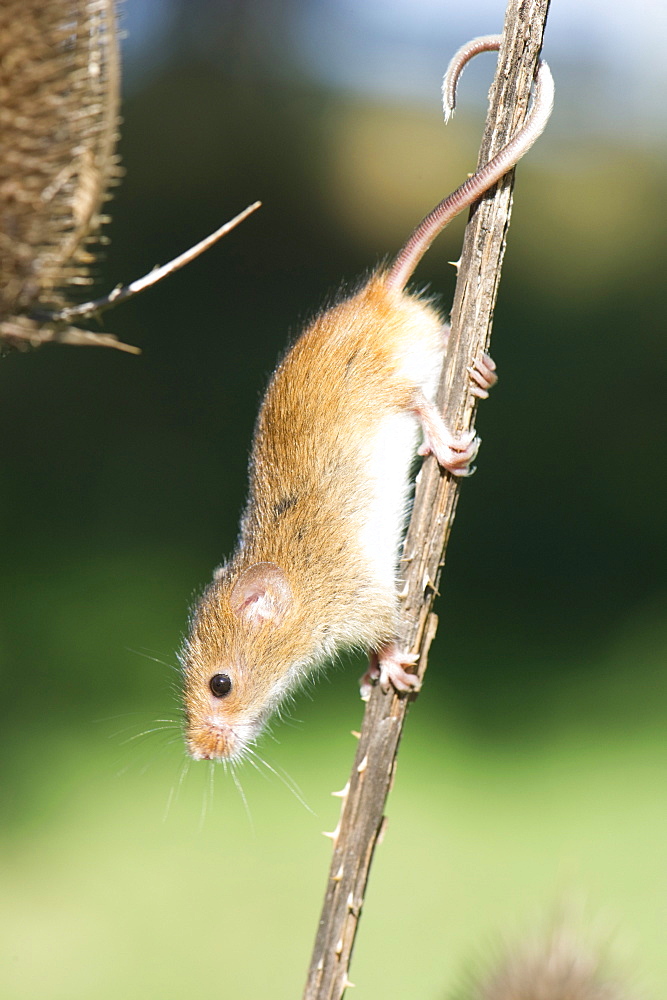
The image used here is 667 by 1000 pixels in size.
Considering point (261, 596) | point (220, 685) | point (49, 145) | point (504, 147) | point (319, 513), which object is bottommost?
point (220, 685)

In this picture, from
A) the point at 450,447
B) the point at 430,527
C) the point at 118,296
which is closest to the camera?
the point at 118,296

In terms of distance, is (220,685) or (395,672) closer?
(395,672)

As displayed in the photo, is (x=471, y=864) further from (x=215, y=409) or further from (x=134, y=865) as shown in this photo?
(x=215, y=409)

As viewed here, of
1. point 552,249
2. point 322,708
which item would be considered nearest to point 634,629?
point 322,708

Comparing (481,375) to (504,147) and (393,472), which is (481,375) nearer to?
(504,147)

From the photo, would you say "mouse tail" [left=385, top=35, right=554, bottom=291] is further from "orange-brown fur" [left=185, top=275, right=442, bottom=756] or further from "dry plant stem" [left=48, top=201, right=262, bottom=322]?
"dry plant stem" [left=48, top=201, right=262, bottom=322]

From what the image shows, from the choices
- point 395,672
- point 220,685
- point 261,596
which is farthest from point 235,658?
point 395,672

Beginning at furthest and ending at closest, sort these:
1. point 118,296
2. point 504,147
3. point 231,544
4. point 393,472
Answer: point 231,544 → point 393,472 → point 504,147 → point 118,296

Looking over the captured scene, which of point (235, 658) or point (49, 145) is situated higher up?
point (49, 145)
